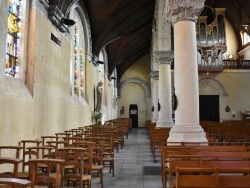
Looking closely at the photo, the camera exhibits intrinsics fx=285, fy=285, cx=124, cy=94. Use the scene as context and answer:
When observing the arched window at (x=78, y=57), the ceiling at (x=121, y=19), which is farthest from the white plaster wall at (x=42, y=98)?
the ceiling at (x=121, y=19)

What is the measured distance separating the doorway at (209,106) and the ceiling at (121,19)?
679cm

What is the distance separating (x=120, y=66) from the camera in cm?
3003

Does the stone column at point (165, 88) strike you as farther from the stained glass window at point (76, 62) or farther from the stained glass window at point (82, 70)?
the stained glass window at point (82, 70)

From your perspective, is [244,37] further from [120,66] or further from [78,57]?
[78,57]

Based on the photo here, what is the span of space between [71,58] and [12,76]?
18.5 feet

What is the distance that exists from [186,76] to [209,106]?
17566mm

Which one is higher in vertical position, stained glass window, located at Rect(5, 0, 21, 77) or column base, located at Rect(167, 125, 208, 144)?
stained glass window, located at Rect(5, 0, 21, 77)

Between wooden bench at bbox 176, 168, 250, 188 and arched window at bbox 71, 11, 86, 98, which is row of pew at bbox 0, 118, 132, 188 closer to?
wooden bench at bbox 176, 168, 250, 188

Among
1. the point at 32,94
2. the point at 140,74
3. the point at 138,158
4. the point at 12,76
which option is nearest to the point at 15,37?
the point at 12,76

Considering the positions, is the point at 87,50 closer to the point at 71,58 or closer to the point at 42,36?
the point at 71,58

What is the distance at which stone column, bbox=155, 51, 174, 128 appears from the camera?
1293 centimetres

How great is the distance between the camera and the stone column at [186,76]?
6836 mm

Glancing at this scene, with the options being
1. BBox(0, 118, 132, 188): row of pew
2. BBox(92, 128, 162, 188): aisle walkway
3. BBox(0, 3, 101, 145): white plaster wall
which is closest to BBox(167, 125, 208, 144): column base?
BBox(92, 128, 162, 188): aisle walkway

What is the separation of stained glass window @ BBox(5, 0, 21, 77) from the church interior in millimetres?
26
